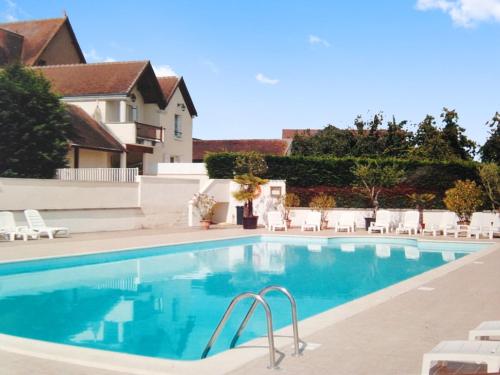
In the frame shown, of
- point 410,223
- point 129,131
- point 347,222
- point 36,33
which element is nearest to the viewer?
point 410,223

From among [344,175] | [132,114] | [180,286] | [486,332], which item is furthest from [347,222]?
[486,332]

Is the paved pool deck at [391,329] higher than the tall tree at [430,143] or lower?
lower

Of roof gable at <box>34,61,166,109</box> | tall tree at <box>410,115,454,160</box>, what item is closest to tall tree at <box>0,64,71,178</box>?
roof gable at <box>34,61,166,109</box>

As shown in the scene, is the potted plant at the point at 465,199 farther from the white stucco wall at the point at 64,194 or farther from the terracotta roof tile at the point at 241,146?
the terracotta roof tile at the point at 241,146

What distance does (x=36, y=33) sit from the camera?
3559cm

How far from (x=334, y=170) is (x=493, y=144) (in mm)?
15897

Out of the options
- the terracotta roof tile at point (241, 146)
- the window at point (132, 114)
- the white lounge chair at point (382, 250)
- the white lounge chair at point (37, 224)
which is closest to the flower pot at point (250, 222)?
the white lounge chair at point (382, 250)

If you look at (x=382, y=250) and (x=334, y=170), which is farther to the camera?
(x=334, y=170)

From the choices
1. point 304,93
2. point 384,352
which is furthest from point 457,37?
point 384,352

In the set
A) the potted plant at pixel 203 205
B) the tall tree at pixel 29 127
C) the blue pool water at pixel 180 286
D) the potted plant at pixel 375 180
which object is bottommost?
the blue pool water at pixel 180 286

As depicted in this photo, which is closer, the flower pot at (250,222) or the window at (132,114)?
the flower pot at (250,222)

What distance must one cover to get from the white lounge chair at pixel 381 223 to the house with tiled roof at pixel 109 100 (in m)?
13.2

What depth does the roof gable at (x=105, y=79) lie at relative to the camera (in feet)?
100.0

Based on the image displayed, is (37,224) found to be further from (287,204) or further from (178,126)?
(178,126)
